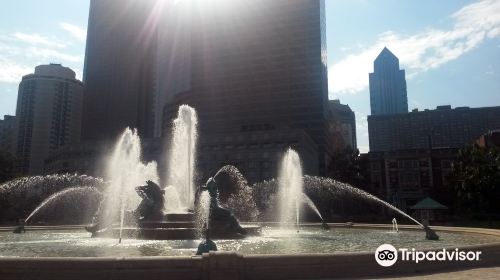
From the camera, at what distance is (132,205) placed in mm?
35281

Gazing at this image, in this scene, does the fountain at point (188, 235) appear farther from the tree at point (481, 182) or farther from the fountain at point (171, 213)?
the tree at point (481, 182)

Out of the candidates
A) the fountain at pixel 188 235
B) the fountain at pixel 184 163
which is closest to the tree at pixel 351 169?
the fountain at pixel 188 235

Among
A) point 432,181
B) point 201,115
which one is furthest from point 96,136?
point 432,181

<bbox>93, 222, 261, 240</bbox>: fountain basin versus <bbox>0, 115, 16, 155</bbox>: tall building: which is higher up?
<bbox>0, 115, 16, 155</bbox>: tall building

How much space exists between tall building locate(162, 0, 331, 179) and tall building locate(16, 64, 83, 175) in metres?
66.0

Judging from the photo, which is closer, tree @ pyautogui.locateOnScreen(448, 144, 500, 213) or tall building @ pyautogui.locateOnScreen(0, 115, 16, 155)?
tree @ pyautogui.locateOnScreen(448, 144, 500, 213)

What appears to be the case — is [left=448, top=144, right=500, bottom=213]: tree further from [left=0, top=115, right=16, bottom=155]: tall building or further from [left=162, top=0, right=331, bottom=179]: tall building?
[left=0, top=115, right=16, bottom=155]: tall building

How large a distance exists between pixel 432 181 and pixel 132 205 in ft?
227

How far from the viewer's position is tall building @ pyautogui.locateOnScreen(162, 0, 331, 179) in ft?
427

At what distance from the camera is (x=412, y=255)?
11.2m

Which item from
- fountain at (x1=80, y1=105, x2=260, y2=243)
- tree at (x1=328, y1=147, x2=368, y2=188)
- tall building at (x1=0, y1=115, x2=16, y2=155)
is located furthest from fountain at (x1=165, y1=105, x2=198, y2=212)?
tall building at (x1=0, y1=115, x2=16, y2=155)

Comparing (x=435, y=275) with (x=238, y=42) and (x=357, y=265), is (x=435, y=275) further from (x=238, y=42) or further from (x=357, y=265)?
(x=238, y=42)

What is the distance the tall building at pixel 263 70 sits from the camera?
427 feet

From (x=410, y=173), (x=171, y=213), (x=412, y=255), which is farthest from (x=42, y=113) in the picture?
(x=412, y=255)
